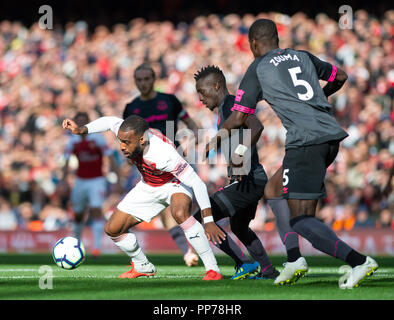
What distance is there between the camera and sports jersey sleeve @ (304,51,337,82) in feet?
20.3

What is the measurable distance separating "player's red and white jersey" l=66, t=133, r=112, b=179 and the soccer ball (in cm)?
495

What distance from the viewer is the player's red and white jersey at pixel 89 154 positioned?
12305 mm

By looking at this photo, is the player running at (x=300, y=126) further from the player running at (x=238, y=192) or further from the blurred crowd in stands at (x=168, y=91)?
the blurred crowd in stands at (x=168, y=91)

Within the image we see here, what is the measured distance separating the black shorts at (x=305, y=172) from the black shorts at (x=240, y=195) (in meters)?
1.02

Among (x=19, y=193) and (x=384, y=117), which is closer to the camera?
(x=384, y=117)

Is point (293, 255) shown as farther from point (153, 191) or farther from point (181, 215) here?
point (153, 191)

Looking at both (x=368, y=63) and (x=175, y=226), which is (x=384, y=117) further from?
(x=175, y=226)

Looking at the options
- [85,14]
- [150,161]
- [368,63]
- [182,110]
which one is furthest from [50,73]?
[150,161]

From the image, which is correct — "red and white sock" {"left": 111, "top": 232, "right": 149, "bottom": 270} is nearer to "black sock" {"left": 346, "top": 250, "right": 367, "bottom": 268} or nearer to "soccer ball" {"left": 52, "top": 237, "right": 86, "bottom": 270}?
"soccer ball" {"left": 52, "top": 237, "right": 86, "bottom": 270}

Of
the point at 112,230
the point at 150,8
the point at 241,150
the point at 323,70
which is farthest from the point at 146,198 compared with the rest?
the point at 150,8

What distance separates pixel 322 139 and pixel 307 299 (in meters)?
1.36

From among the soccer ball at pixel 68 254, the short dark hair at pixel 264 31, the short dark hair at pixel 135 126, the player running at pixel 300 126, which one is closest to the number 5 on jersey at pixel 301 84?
the player running at pixel 300 126

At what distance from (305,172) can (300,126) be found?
366 millimetres

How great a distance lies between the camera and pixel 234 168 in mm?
6625
